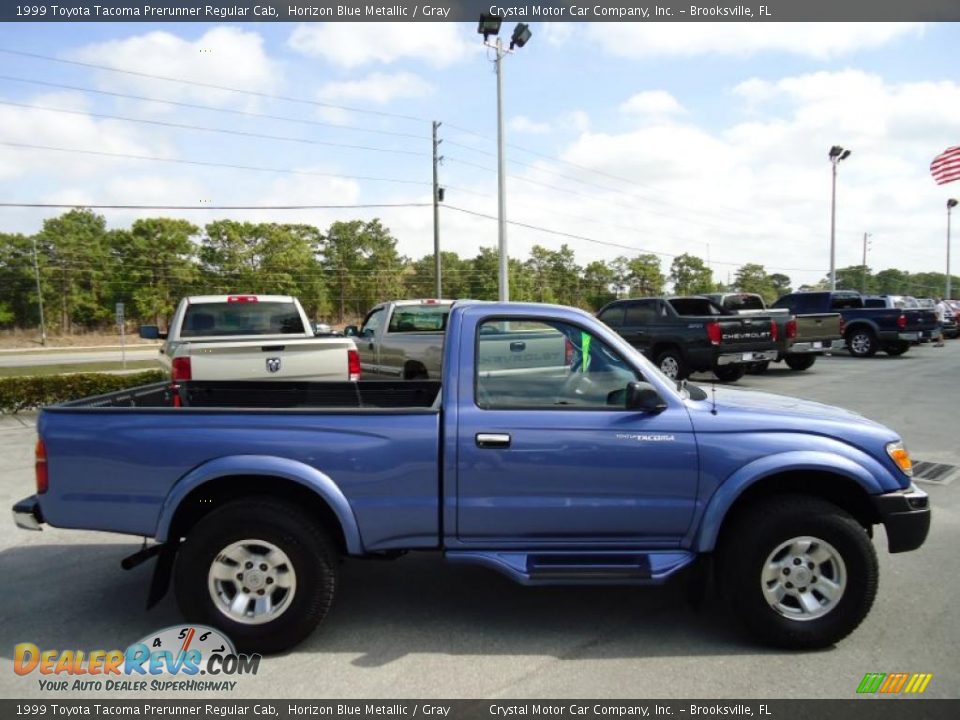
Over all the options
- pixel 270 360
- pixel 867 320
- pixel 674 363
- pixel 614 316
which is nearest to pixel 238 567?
pixel 270 360

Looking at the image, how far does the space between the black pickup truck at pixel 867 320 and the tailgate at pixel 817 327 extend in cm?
326

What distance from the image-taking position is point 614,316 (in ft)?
52.0

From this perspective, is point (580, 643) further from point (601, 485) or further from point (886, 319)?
point (886, 319)

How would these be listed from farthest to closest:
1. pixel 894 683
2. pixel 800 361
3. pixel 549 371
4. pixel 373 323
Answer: pixel 800 361 < pixel 373 323 < pixel 549 371 < pixel 894 683

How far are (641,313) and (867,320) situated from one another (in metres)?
10.2

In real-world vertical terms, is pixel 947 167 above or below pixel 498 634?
above

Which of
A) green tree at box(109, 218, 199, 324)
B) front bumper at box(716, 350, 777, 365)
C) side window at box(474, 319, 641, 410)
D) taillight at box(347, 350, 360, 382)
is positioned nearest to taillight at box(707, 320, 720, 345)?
front bumper at box(716, 350, 777, 365)

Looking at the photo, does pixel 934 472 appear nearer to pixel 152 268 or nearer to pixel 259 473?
pixel 259 473

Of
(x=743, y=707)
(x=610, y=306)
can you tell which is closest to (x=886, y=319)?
(x=610, y=306)

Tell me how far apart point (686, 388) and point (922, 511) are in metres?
1.37

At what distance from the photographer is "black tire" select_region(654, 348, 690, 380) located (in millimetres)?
14164

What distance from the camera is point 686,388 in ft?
13.1

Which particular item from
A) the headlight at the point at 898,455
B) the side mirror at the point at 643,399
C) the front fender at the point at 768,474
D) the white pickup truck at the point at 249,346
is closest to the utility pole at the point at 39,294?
the white pickup truck at the point at 249,346

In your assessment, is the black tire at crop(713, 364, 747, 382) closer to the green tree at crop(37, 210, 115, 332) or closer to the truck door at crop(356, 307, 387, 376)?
the truck door at crop(356, 307, 387, 376)
